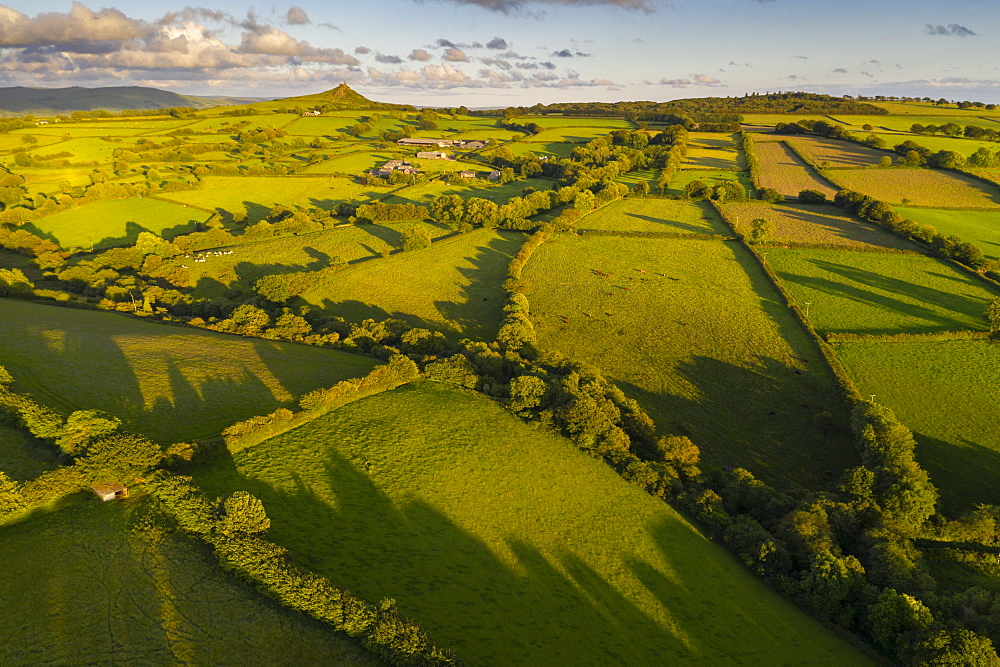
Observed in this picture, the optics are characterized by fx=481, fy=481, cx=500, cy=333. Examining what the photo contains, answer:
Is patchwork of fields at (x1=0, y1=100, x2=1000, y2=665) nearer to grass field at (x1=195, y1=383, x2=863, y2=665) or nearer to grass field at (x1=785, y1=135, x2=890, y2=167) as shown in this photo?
grass field at (x1=195, y1=383, x2=863, y2=665)

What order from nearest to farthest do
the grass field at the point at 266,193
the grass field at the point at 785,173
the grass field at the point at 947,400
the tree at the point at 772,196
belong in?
1. the grass field at the point at 947,400
2. the tree at the point at 772,196
3. the grass field at the point at 785,173
4. the grass field at the point at 266,193

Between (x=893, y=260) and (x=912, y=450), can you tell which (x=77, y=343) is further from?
(x=893, y=260)

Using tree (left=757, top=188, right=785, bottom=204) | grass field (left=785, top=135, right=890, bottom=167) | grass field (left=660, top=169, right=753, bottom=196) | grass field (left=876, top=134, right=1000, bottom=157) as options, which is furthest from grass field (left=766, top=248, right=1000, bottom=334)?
grass field (left=876, top=134, right=1000, bottom=157)

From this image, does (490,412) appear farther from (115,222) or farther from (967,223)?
(115,222)

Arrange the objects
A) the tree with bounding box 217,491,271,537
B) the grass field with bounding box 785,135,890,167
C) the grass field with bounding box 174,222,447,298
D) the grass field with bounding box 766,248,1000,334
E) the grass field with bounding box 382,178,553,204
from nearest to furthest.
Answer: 1. the tree with bounding box 217,491,271,537
2. the grass field with bounding box 766,248,1000,334
3. the grass field with bounding box 174,222,447,298
4. the grass field with bounding box 382,178,553,204
5. the grass field with bounding box 785,135,890,167

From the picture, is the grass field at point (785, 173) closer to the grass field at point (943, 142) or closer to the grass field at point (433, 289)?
the grass field at point (943, 142)

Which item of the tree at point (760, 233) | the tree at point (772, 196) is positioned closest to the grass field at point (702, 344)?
the tree at point (760, 233)

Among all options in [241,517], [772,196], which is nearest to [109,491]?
[241,517]
